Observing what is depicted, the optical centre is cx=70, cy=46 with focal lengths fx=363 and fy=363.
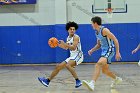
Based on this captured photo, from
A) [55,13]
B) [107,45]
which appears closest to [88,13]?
[55,13]

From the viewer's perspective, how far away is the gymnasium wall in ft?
58.6

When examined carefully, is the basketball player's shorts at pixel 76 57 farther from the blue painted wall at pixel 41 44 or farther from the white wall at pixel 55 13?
the white wall at pixel 55 13

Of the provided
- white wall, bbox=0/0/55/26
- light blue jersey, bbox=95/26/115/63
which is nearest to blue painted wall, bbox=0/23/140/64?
white wall, bbox=0/0/55/26

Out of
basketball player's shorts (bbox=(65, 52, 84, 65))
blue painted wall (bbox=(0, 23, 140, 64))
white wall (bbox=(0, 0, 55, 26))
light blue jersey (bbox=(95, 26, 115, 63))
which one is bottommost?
blue painted wall (bbox=(0, 23, 140, 64))

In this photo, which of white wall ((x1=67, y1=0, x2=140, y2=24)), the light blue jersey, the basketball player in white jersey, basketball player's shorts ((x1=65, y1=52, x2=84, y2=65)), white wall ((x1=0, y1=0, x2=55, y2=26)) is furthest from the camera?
white wall ((x1=0, y1=0, x2=55, y2=26))

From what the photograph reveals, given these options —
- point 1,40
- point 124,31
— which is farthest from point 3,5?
point 124,31

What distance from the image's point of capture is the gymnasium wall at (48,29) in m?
17.9

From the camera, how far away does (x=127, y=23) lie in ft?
58.5

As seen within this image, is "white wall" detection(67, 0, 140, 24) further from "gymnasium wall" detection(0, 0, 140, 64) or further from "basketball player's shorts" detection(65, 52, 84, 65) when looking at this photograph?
"basketball player's shorts" detection(65, 52, 84, 65)

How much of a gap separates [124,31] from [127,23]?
42 cm

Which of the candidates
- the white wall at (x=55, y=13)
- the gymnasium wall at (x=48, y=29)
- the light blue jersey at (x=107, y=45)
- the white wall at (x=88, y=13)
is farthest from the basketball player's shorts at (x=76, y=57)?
the white wall at (x=88, y=13)

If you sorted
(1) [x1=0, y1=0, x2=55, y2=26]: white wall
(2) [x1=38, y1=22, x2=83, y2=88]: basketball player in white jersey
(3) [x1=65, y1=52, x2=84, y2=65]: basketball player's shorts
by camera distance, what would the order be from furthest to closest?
(1) [x1=0, y1=0, x2=55, y2=26]: white wall
(3) [x1=65, y1=52, x2=84, y2=65]: basketball player's shorts
(2) [x1=38, y1=22, x2=83, y2=88]: basketball player in white jersey

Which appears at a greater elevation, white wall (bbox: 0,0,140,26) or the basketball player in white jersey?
white wall (bbox: 0,0,140,26)

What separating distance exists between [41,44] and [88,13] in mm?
2821
